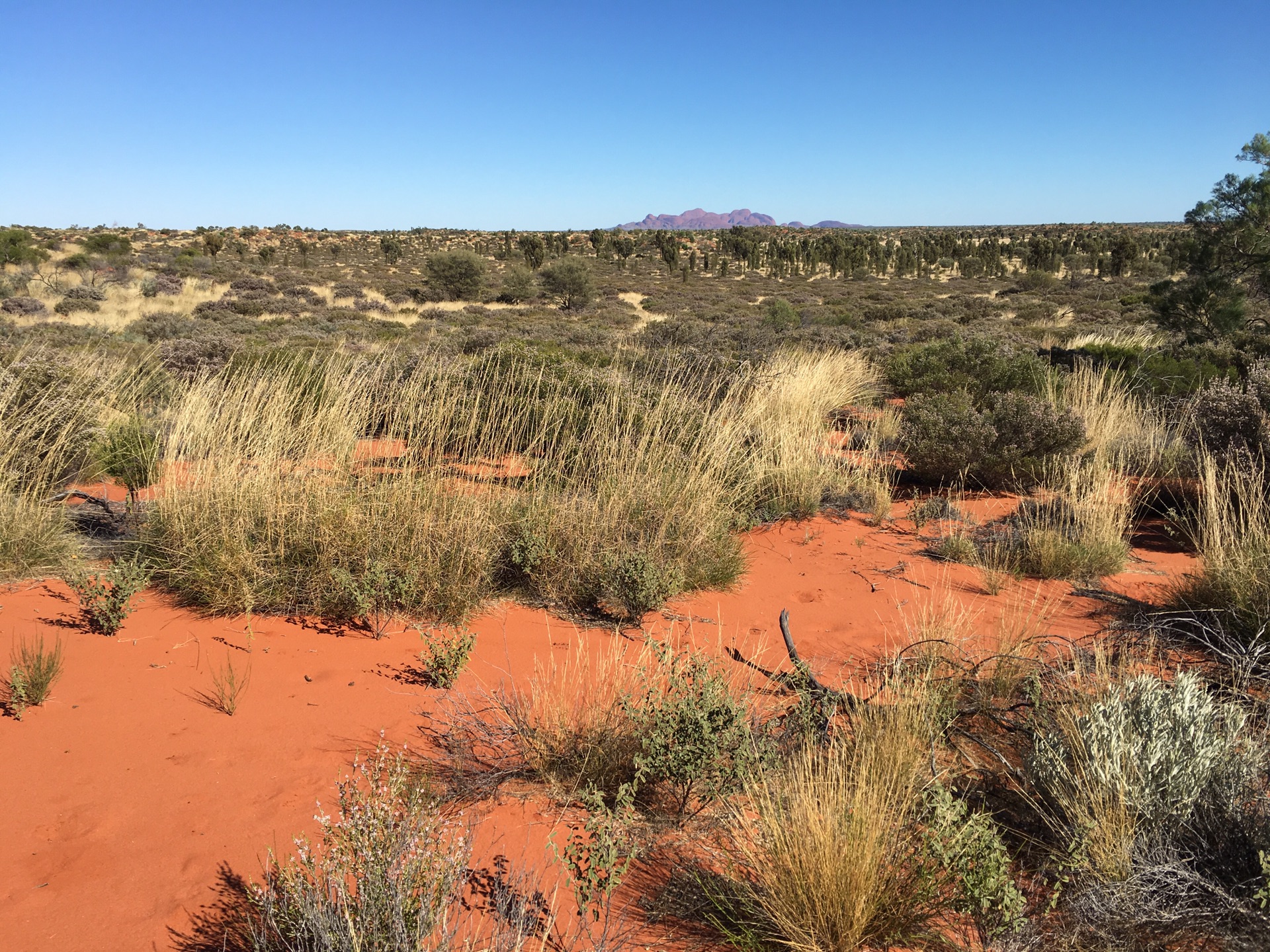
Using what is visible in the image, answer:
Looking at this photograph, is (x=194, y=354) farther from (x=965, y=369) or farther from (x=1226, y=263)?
(x=1226, y=263)

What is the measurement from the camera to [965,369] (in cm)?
1065

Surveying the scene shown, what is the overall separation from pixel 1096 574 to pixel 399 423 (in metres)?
5.19

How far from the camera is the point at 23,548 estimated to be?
4781 mm

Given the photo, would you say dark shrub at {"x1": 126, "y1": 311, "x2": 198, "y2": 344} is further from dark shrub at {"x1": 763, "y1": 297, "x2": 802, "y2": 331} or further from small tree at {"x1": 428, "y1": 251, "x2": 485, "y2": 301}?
dark shrub at {"x1": 763, "y1": 297, "x2": 802, "y2": 331}

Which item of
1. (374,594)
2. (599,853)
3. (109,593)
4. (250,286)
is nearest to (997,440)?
(374,594)

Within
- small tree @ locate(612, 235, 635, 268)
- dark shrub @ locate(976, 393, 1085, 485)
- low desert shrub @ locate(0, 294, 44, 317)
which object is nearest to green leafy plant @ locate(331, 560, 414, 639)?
dark shrub @ locate(976, 393, 1085, 485)

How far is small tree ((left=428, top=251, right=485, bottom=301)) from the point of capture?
98.6ft

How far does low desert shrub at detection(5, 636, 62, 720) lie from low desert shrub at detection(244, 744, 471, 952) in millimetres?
1907

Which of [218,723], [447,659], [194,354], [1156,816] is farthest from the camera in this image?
[194,354]

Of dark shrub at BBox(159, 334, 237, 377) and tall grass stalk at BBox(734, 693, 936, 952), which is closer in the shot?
tall grass stalk at BBox(734, 693, 936, 952)

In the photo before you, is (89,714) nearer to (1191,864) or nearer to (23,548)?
(23,548)

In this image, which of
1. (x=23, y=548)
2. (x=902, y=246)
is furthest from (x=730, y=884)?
(x=902, y=246)

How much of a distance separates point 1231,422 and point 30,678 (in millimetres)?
8768

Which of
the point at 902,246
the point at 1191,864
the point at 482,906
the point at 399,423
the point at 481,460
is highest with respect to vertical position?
the point at 902,246
